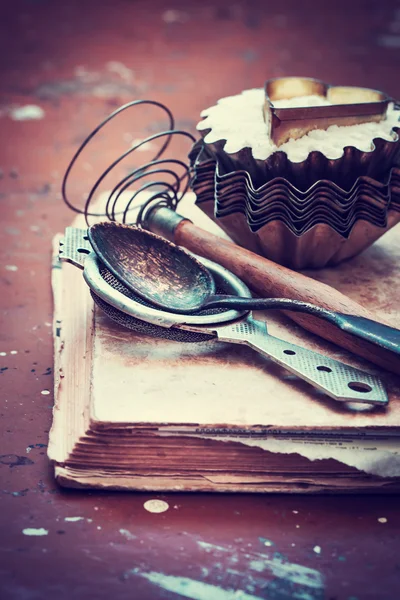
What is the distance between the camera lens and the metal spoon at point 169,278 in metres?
→ 0.77

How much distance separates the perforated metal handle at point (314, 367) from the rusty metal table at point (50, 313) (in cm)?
10

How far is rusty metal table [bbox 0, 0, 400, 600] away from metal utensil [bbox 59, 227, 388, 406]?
11 cm

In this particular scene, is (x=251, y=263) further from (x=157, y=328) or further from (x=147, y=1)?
(x=147, y=1)

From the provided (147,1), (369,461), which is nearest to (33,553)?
(369,461)

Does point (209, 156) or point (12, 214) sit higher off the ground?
point (209, 156)

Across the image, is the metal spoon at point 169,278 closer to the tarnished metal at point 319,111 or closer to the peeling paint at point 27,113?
the tarnished metal at point 319,111

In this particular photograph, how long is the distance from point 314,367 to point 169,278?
0.71 ft

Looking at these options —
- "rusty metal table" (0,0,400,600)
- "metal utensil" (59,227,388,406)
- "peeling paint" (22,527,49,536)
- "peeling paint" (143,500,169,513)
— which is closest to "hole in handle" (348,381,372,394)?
"metal utensil" (59,227,388,406)

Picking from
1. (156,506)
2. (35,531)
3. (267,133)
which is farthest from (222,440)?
(267,133)

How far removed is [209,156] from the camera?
0.97m

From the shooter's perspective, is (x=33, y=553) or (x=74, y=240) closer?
(x=33, y=553)

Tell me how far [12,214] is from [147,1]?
4.32 ft

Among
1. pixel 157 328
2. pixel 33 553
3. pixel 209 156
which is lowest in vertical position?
pixel 33 553

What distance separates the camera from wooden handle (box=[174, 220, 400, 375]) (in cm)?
78
